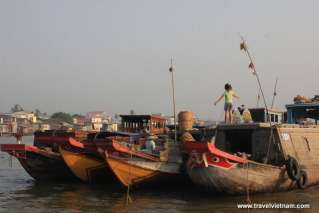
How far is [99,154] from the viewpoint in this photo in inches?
648

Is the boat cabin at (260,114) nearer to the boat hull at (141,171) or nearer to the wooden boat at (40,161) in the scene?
the boat hull at (141,171)

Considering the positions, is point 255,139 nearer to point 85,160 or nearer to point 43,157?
point 85,160

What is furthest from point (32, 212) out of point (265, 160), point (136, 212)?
point (265, 160)

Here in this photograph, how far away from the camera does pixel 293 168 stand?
14766 millimetres

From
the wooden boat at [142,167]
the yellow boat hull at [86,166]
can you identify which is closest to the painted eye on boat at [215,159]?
the wooden boat at [142,167]

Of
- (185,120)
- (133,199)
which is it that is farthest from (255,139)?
(133,199)

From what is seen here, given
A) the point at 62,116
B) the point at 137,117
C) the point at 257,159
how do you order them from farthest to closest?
the point at 62,116 → the point at 137,117 → the point at 257,159

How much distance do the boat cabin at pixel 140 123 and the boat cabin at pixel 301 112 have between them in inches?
222

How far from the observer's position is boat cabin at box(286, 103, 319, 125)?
1920cm

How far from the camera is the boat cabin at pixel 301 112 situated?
19203mm

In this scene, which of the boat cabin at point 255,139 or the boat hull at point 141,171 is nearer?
the boat hull at point 141,171

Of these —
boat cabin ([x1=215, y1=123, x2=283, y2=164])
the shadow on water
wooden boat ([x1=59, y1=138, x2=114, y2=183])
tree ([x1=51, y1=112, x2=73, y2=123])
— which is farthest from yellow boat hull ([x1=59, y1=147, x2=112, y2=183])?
tree ([x1=51, y1=112, x2=73, y2=123])

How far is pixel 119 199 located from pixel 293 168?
5316mm

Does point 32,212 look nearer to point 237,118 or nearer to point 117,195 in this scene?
point 117,195
